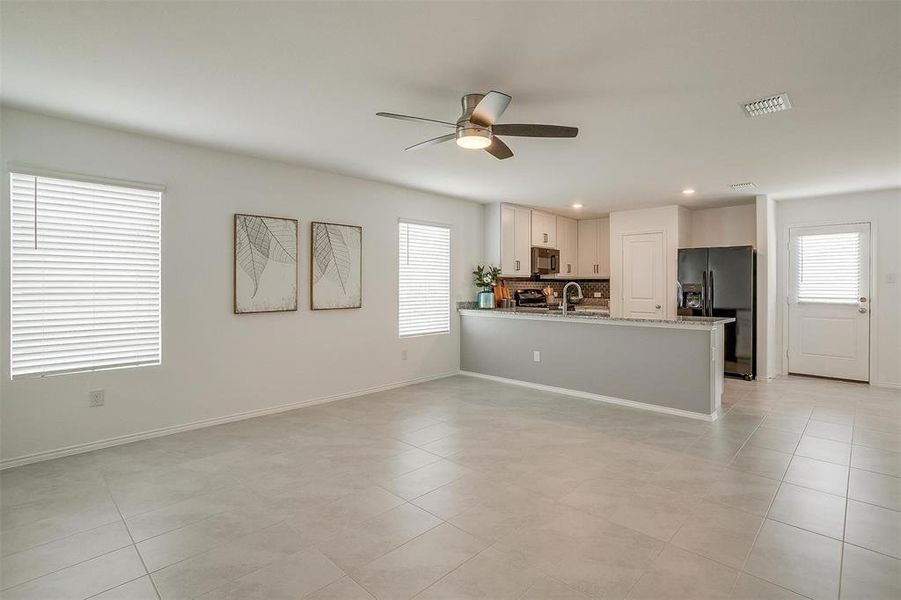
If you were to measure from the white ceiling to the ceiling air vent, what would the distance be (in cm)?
6

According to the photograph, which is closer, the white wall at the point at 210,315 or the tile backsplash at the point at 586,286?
the white wall at the point at 210,315

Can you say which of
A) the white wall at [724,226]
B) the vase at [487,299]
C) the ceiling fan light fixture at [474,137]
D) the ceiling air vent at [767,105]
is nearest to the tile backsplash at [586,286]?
the vase at [487,299]

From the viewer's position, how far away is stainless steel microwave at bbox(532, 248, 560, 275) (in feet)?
23.0

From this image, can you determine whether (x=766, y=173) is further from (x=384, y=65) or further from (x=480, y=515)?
(x=480, y=515)

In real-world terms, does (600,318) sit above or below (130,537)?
above

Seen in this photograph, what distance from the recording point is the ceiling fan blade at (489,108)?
2.38 meters

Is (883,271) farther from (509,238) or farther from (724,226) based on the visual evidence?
(509,238)

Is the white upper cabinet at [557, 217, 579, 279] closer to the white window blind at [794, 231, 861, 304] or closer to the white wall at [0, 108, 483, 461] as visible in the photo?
the white wall at [0, 108, 483, 461]

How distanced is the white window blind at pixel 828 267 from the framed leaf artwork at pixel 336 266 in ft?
19.0

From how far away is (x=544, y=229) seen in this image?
7.26 m

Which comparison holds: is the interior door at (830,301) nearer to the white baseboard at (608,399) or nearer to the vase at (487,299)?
the white baseboard at (608,399)

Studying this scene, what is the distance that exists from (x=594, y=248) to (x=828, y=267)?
10.4ft

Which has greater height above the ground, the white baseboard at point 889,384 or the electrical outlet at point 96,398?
the electrical outlet at point 96,398

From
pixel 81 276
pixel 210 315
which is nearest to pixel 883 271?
pixel 210 315
